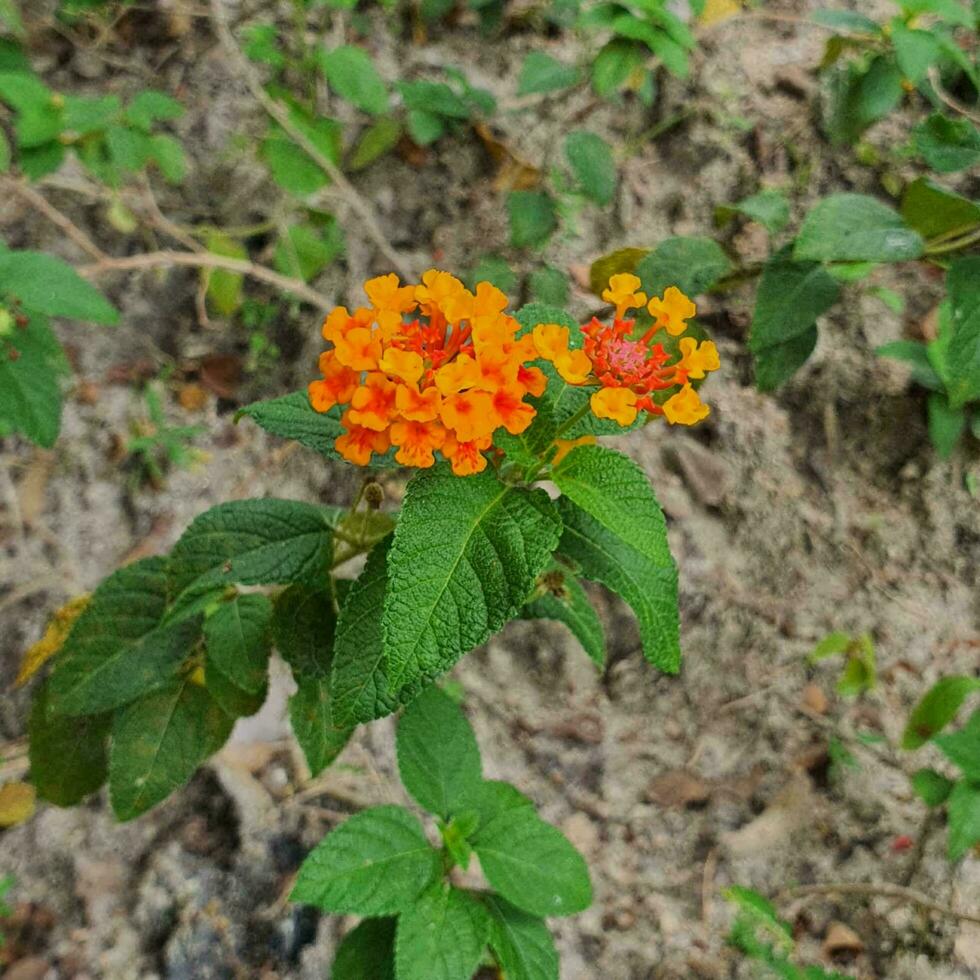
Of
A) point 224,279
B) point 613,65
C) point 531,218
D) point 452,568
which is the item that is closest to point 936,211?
point 613,65

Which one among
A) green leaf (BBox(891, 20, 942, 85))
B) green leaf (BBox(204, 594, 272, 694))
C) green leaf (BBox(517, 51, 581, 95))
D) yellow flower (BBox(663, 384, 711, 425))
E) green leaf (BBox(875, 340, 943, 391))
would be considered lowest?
green leaf (BBox(204, 594, 272, 694))

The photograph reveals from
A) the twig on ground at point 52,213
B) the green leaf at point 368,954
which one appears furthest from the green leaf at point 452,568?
the twig on ground at point 52,213

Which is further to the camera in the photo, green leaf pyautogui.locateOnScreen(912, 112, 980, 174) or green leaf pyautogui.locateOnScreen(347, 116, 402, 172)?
green leaf pyautogui.locateOnScreen(347, 116, 402, 172)

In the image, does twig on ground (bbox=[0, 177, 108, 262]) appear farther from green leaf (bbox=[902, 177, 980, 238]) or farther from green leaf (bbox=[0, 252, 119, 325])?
green leaf (bbox=[902, 177, 980, 238])

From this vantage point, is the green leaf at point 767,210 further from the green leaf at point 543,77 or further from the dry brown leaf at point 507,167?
the dry brown leaf at point 507,167

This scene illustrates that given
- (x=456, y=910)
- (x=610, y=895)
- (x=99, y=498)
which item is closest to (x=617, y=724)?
(x=610, y=895)

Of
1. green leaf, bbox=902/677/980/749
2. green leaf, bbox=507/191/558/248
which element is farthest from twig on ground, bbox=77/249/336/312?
green leaf, bbox=902/677/980/749
